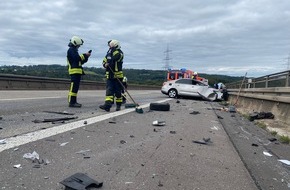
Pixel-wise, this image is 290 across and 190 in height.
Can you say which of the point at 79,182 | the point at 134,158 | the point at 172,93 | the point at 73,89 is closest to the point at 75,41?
the point at 73,89

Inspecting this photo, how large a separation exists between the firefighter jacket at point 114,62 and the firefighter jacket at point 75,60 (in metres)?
0.73

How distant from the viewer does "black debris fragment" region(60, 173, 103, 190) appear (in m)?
3.00

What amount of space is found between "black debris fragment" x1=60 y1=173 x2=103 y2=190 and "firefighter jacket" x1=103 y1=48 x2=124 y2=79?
730 centimetres

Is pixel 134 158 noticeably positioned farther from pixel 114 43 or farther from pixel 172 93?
pixel 172 93

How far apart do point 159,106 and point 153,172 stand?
755cm

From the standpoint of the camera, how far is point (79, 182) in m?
3.12

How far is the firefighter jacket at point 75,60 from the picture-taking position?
1062 centimetres

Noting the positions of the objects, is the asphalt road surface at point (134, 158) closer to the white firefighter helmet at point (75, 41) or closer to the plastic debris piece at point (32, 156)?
the plastic debris piece at point (32, 156)

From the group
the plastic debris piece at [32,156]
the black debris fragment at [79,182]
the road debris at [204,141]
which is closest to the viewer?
the black debris fragment at [79,182]

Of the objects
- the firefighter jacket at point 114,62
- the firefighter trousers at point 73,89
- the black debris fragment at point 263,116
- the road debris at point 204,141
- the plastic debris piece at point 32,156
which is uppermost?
the firefighter jacket at point 114,62

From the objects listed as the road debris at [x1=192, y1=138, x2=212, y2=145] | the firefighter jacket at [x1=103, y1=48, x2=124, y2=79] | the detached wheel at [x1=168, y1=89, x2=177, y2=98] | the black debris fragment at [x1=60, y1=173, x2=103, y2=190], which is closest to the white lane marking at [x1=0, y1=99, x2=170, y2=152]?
the black debris fragment at [x1=60, y1=173, x2=103, y2=190]

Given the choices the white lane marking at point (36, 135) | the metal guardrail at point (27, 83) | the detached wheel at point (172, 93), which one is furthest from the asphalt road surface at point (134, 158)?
the detached wheel at point (172, 93)

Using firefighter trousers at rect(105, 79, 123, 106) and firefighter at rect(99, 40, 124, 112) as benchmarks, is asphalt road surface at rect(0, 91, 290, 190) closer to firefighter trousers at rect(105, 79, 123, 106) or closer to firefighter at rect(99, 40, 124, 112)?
firefighter trousers at rect(105, 79, 123, 106)

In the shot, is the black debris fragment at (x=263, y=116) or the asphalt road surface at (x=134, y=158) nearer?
the asphalt road surface at (x=134, y=158)
